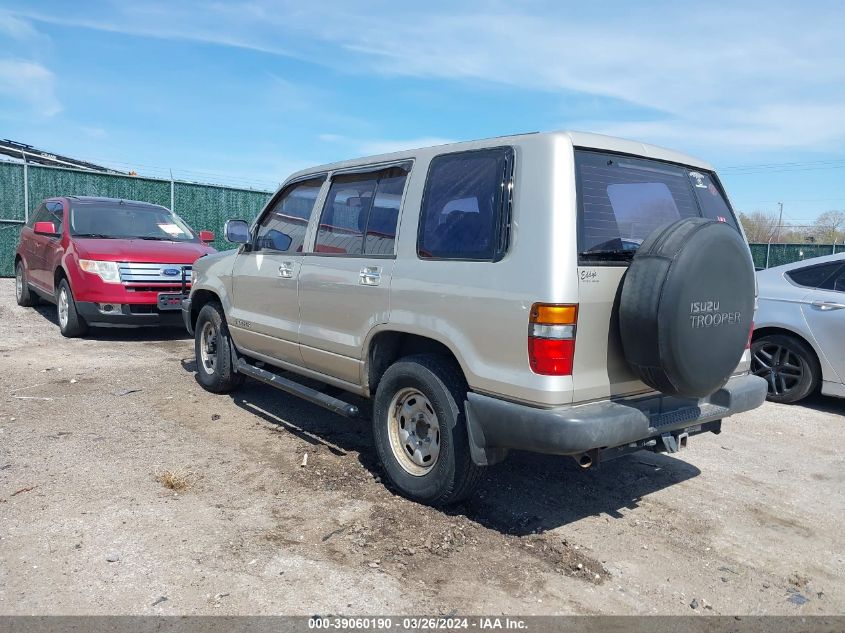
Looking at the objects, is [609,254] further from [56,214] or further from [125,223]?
[56,214]

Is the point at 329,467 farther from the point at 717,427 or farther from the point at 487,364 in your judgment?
the point at 717,427

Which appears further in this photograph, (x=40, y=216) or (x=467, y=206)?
(x=40, y=216)

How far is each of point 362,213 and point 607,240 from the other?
68.4 inches

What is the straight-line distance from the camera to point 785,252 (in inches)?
800

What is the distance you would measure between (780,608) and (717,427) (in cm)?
120

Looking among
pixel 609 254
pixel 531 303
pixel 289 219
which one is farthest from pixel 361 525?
pixel 289 219

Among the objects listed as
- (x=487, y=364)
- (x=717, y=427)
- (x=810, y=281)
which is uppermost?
(x=810, y=281)

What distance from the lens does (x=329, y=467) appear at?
15.1 feet

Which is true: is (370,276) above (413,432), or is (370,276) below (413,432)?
above

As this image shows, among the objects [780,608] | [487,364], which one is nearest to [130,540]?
[487,364]

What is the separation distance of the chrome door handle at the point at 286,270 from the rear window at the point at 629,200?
7.95 feet

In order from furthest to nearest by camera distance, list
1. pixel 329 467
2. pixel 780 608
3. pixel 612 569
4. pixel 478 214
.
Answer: pixel 329 467
pixel 478 214
pixel 612 569
pixel 780 608

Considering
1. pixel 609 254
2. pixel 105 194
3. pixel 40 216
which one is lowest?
pixel 609 254

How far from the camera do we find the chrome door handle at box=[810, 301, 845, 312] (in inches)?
245
